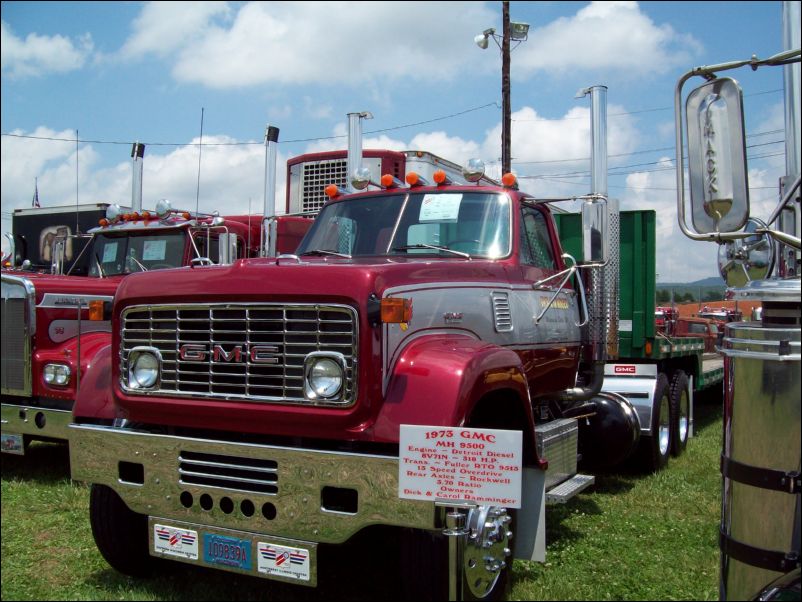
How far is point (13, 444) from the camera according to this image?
22.3 feet

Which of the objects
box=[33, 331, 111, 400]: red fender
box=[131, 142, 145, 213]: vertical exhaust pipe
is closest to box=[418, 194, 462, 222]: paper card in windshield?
box=[33, 331, 111, 400]: red fender

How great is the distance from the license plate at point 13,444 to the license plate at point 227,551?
376cm

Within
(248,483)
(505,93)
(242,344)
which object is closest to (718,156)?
(242,344)

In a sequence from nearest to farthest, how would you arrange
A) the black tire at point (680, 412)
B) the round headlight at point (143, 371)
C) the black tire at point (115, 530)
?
1. the round headlight at point (143, 371)
2. the black tire at point (115, 530)
3. the black tire at point (680, 412)

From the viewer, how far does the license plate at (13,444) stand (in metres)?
6.74

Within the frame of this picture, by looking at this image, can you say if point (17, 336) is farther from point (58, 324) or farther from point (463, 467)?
point (463, 467)

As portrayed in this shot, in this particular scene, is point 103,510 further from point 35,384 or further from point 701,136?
point 701,136

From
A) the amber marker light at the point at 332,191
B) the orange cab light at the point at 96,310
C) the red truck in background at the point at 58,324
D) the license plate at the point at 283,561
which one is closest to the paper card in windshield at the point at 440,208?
the amber marker light at the point at 332,191

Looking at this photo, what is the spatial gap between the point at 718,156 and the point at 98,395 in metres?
3.33

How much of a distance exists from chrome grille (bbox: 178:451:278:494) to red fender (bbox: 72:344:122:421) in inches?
24.1

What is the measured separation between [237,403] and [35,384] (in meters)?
3.93

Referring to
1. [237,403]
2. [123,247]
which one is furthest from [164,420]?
[123,247]

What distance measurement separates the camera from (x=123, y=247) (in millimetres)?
8555

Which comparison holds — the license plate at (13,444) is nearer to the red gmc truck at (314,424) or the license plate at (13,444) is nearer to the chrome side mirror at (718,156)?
the red gmc truck at (314,424)
